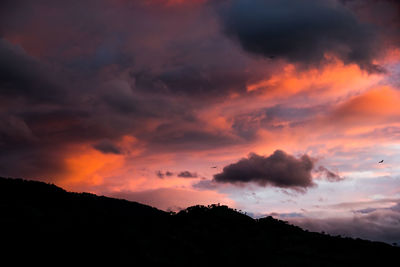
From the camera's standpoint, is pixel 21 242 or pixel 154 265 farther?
pixel 154 265

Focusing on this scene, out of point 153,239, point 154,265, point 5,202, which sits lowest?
point 154,265

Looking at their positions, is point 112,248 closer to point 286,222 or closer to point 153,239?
point 153,239

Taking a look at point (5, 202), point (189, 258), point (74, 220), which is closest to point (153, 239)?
point (189, 258)

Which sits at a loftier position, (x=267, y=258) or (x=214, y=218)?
(x=214, y=218)

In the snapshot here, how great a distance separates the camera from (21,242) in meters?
37.2

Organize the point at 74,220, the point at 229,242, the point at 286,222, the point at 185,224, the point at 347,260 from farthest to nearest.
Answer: the point at 286,222 → the point at 185,224 → the point at 229,242 → the point at 347,260 → the point at 74,220

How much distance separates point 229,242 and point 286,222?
14.6m

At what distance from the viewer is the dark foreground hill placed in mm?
38500

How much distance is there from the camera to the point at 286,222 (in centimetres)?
6388

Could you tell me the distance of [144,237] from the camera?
152ft

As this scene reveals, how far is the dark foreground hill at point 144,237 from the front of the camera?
38.5 metres

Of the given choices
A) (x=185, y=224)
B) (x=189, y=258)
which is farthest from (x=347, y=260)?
(x=185, y=224)

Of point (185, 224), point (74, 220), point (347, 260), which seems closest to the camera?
point (74, 220)

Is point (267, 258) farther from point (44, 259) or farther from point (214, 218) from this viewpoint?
point (44, 259)
